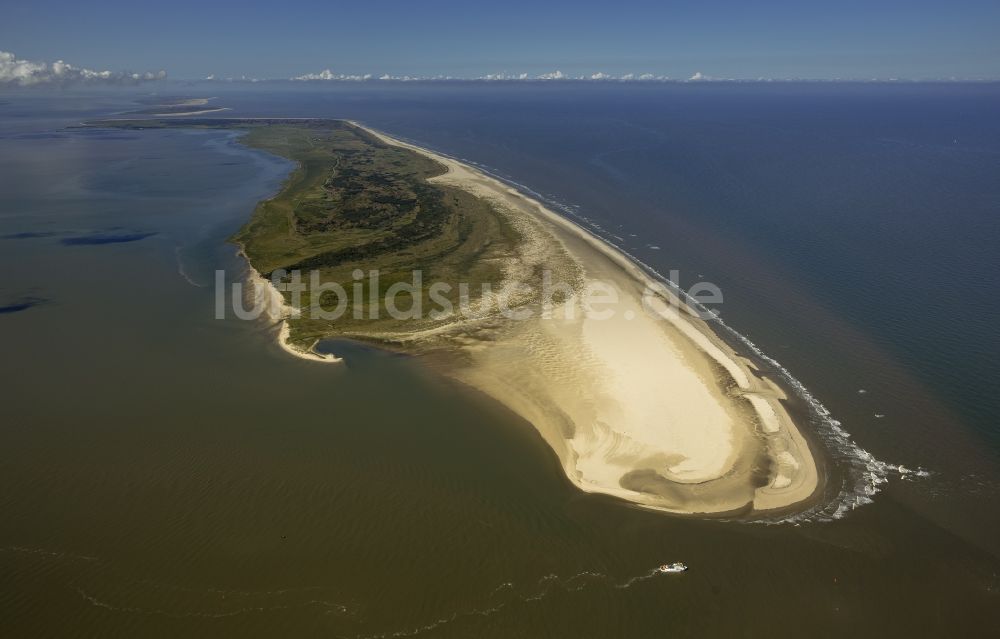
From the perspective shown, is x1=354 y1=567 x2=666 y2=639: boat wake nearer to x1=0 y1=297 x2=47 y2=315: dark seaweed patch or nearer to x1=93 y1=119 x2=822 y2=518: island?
x1=93 y1=119 x2=822 y2=518: island

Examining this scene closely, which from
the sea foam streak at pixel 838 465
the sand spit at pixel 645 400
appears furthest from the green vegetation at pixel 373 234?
the sea foam streak at pixel 838 465

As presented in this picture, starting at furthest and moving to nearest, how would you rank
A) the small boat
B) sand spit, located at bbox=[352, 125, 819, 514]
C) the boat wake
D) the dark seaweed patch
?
the dark seaweed patch, sand spit, located at bbox=[352, 125, 819, 514], the small boat, the boat wake

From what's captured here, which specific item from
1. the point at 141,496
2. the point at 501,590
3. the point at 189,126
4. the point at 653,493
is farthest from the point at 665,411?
the point at 189,126

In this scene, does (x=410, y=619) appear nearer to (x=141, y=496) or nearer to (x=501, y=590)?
(x=501, y=590)

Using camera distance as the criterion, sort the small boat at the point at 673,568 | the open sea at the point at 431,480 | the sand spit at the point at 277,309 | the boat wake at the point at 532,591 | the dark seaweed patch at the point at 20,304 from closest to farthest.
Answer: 1. the boat wake at the point at 532,591
2. the open sea at the point at 431,480
3. the small boat at the point at 673,568
4. the sand spit at the point at 277,309
5. the dark seaweed patch at the point at 20,304

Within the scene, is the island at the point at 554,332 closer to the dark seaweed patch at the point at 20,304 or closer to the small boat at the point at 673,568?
the small boat at the point at 673,568

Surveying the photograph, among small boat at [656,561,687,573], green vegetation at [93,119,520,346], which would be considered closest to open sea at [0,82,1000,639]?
small boat at [656,561,687,573]
